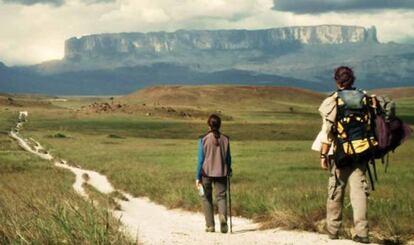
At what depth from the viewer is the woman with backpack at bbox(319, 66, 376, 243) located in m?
11.5

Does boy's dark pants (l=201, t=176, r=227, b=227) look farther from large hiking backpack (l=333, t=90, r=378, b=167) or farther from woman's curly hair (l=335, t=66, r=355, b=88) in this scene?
woman's curly hair (l=335, t=66, r=355, b=88)

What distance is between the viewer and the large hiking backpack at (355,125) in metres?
11.5

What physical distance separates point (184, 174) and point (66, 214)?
66.2ft

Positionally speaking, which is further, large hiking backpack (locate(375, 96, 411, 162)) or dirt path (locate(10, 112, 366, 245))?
dirt path (locate(10, 112, 366, 245))

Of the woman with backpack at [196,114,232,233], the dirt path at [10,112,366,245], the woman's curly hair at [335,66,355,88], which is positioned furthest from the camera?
the woman with backpack at [196,114,232,233]

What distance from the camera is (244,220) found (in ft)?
55.0

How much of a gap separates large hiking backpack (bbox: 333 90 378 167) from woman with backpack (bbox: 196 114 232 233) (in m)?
3.25

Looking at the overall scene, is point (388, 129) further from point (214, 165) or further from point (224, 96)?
point (224, 96)

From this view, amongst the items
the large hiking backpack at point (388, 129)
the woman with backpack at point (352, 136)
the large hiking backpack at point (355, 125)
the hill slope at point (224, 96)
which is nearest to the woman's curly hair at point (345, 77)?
the woman with backpack at point (352, 136)

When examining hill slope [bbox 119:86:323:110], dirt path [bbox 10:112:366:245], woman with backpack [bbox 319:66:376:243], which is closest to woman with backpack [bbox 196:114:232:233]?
dirt path [bbox 10:112:366:245]

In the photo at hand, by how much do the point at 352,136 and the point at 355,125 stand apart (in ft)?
0.60

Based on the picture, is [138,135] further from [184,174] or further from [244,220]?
[244,220]

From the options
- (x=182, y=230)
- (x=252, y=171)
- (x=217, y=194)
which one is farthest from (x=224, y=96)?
(x=217, y=194)

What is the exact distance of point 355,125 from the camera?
37.9 ft
